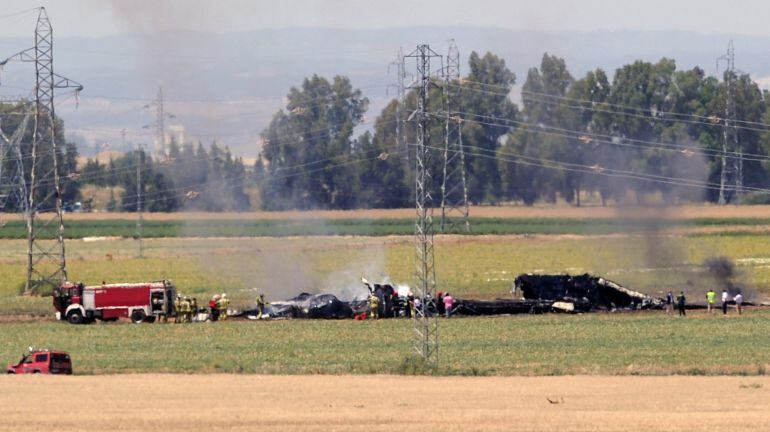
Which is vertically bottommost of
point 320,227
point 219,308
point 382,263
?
point 219,308

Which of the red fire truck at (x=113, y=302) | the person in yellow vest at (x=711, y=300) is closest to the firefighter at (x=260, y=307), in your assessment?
the red fire truck at (x=113, y=302)

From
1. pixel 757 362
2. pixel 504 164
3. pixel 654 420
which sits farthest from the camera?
pixel 504 164

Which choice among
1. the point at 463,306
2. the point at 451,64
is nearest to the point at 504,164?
the point at 451,64

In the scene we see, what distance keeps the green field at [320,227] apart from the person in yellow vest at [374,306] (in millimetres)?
20003

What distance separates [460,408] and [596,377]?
7700mm

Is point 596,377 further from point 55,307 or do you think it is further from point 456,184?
point 456,184

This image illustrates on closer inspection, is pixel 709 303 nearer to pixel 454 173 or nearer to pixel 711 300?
pixel 711 300

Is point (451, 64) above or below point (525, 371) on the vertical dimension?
above

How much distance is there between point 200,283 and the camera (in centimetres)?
7738

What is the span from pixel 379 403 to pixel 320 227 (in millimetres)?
63131

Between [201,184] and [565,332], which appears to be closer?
[565,332]

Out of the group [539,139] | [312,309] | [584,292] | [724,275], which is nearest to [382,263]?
[312,309]

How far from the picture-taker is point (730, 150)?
12381 cm

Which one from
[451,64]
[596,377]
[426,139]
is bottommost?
[596,377]
